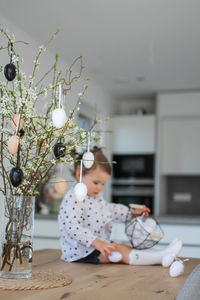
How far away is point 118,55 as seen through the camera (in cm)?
399

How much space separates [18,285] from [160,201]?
13.8 ft

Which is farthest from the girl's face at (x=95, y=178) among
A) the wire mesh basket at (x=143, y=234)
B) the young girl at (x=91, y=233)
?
the wire mesh basket at (x=143, y=234)

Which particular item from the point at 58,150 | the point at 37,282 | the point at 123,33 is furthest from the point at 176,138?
the point at 37,282

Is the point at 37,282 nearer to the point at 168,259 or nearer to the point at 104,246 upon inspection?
the point at 104,246

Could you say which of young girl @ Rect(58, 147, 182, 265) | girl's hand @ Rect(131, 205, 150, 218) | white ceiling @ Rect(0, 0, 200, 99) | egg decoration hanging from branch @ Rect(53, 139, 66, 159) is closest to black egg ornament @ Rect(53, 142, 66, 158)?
egg decoration hanging from branch @ Rect(53, 139, 66, 159)

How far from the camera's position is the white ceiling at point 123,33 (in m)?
2.97

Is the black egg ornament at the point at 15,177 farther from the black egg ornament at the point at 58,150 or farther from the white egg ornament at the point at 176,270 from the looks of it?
the white egg ornament at the point at 176,270

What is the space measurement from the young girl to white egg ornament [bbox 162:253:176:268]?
0.04 m

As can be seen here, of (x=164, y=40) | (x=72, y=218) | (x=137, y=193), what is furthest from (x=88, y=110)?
(x=72, y=218)

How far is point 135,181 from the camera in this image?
525 centimetres

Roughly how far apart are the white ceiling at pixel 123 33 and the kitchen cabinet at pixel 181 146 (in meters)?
0.63

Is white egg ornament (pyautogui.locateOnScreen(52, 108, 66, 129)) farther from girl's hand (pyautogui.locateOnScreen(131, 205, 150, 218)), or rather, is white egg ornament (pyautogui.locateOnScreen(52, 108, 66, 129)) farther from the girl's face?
girl's hand (pyautogui.locateOnScreen(131, 205, 150, 218))

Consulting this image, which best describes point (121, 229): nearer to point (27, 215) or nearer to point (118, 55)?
point (118, 55)

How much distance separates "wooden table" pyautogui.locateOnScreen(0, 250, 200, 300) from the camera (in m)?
1.05
